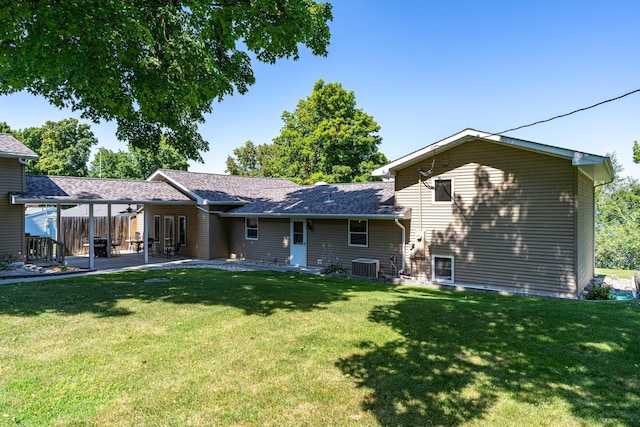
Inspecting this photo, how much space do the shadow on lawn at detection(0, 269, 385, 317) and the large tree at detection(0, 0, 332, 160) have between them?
170 inches

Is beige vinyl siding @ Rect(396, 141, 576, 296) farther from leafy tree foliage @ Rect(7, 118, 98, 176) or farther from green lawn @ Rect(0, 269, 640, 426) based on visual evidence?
leafy tree foliage @ Rect(7, 118, 98, 176)

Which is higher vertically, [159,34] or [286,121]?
[286,121]

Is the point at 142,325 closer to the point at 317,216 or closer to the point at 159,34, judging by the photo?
the point at 159,34

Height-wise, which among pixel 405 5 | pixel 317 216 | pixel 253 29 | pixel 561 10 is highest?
pixel 405 5

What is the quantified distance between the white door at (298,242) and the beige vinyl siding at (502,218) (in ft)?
17.2

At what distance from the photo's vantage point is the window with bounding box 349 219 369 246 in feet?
47.8

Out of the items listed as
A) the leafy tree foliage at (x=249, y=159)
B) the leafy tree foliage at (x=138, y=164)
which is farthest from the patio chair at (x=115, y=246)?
the leafy tree foliage at (x=249, y=159)

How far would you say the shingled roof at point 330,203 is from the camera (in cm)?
1401

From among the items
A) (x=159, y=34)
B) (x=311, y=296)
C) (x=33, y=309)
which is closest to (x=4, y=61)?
(x=159, y=34)

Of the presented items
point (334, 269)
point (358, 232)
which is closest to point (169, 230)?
point (334, 269)

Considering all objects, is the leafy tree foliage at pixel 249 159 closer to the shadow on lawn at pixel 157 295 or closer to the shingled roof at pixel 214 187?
the shingled roof at pixel 214 187

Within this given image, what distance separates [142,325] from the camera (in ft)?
20.5

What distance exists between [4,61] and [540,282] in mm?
13991

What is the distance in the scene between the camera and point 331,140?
32438mm
